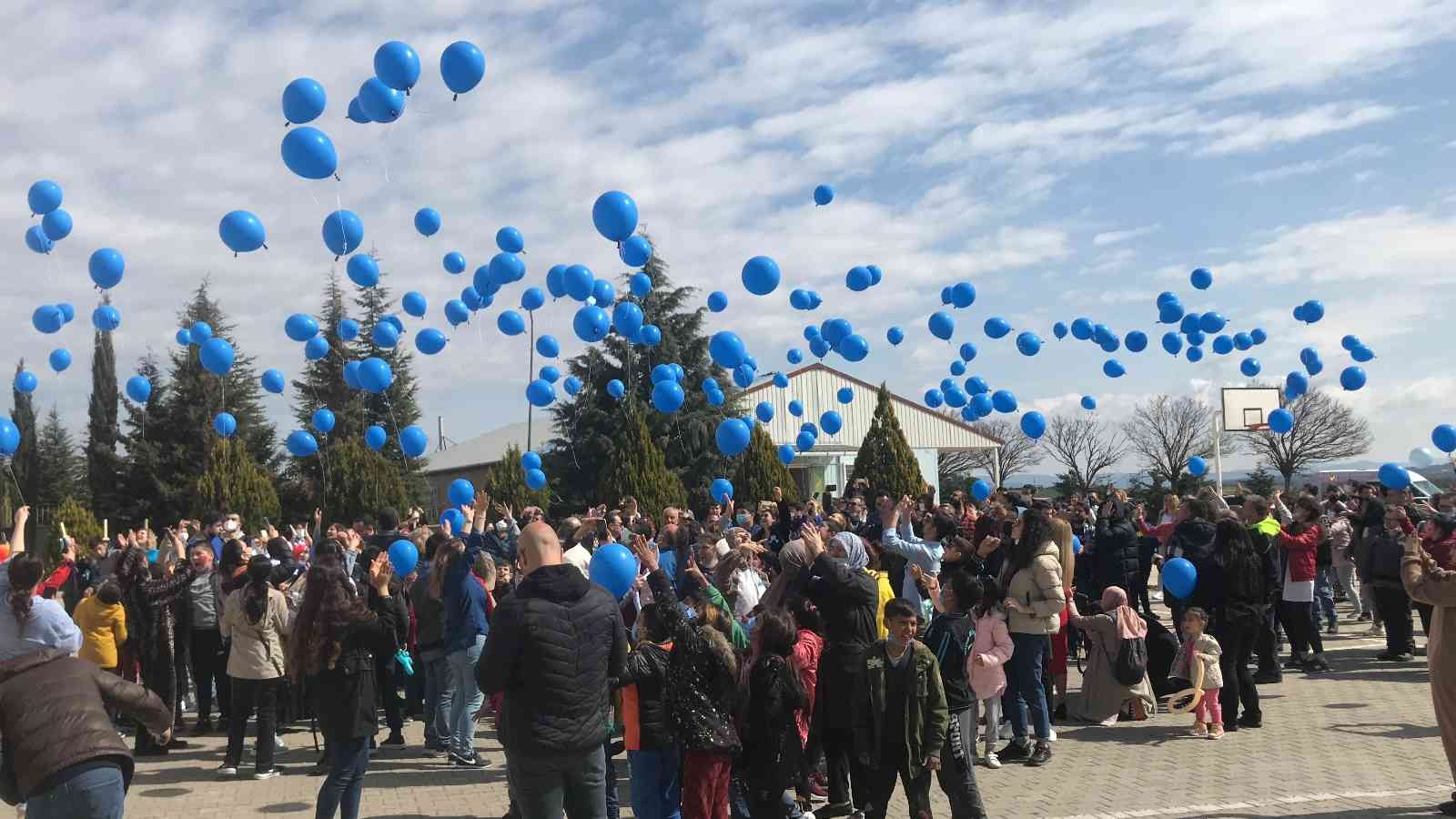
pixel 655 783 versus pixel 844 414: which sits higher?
pixel 844 414

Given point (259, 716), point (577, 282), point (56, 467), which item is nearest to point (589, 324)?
point (577, 282)

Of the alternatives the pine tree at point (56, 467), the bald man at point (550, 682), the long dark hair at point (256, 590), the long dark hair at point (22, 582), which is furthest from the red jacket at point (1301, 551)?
the pine tree at point (56, 467)

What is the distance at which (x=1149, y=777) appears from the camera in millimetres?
7703

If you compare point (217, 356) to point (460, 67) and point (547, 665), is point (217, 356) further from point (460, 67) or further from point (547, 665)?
point (547, 665)

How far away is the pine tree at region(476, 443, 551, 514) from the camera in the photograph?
99.3ft

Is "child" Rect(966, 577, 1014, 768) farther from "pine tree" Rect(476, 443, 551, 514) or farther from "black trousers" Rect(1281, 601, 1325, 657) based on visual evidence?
"pine tree" Rect(476, 443, 551, 514)

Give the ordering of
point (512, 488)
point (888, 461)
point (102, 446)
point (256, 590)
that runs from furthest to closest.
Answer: point (102, 446) → point (888, 461) → point (512, 488) → point (256, 590)

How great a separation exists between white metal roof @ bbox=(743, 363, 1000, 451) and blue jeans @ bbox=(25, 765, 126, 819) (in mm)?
37942

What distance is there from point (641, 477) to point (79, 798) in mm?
A: 25588

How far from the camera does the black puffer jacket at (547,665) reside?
4.80m

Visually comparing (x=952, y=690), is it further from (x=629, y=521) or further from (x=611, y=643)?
(x=629, y=521)

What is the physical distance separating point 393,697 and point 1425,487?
1192 inches

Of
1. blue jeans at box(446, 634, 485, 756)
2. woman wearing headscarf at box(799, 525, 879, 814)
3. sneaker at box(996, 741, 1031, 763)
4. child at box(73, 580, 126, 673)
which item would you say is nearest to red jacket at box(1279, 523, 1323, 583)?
sneaker at box(996, 741, 1031, 763)

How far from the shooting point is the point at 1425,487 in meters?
31.3
